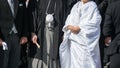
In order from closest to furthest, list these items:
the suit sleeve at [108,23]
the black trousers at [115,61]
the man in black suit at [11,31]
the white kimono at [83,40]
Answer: the black trousers at [115,61] → the suit sleeve at [108,23] → the man in black suit at [11,31] → the white kimono at [83,40]

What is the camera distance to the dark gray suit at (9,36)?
8312mm

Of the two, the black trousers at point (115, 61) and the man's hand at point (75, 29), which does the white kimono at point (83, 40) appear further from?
the black trousers at point (115, 61)

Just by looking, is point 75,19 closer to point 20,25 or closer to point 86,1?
point 86,1

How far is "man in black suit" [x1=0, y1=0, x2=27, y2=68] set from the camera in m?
8.31

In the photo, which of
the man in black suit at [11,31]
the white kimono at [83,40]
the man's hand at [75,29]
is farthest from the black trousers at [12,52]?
the man's hand at [75,29]

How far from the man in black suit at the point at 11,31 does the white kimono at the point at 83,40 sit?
85cm

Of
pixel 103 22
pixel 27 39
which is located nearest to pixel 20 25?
pixel 27 39

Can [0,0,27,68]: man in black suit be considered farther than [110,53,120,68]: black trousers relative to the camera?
Yes

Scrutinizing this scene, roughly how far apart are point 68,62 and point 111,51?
1126 mm

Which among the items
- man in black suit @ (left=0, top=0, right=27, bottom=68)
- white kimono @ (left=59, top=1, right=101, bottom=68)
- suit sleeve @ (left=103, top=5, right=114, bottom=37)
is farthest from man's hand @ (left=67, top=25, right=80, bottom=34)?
man in black suit @ (left=0, top=0, right=27, bottom=68)

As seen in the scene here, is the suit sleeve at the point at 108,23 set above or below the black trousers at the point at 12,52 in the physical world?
above

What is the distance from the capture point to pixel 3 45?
812 cm

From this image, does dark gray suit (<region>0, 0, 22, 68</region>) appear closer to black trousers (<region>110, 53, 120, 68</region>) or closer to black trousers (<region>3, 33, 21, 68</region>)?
black trousers (<region>3, 33, 21, 68</region>)

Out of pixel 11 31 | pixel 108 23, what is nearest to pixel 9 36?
pixel 11 31
